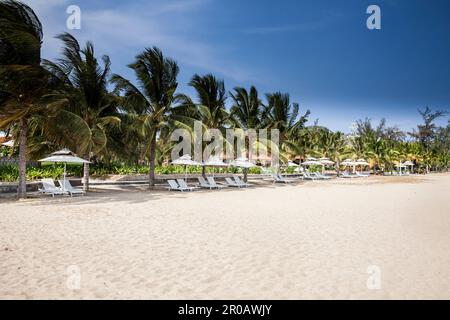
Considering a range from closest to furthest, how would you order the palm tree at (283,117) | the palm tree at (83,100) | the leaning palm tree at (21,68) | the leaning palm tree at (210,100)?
the leaning palm tree at (21,68), the palm tree at (83,100), the leaning palm tree at (210,100), the palm tree at (283,117)

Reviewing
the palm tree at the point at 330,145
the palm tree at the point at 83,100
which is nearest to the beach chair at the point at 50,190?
the palm tree at the point at 83,100

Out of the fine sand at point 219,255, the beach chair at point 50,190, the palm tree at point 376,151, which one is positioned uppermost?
the palm tree at point 376,151

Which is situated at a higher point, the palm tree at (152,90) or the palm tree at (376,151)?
the palm tree at (152,90)

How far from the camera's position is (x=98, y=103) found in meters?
15.7

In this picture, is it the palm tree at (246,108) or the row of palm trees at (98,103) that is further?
the palm tree at (246,108)

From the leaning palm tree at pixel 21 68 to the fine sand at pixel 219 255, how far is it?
3.80m

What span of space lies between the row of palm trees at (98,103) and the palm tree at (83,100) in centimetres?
4

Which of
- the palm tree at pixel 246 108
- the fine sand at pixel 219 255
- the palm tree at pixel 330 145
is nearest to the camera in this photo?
the fine sand at pixel 219 255

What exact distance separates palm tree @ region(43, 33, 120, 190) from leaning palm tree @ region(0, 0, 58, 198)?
866mm

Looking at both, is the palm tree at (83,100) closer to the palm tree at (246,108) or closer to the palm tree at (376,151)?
the palm tree at (246,108)

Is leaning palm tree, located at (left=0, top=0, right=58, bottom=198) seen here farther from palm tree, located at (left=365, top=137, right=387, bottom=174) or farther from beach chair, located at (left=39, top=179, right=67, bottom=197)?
palm tree, located at (left=365, top=137, right=387, bottom=174)

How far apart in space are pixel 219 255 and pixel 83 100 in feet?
39.6

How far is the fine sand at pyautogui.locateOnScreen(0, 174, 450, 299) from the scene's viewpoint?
158 inches

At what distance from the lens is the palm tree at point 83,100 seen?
41.5ft
